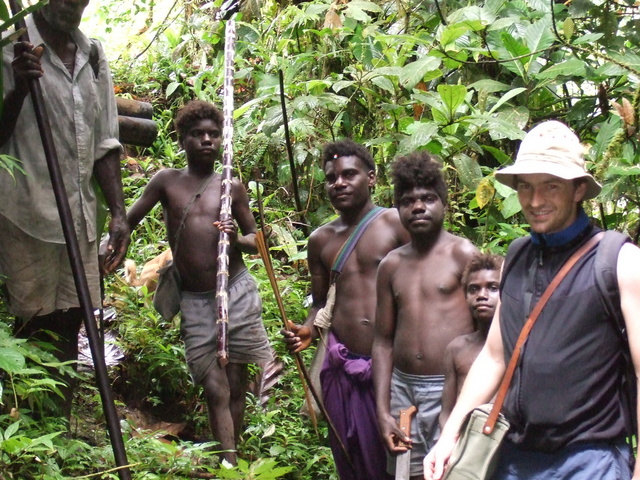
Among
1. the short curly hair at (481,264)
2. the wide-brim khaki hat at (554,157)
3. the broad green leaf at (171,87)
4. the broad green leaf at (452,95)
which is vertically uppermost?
the broad green leaf at (171,87)

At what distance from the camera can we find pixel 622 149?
199 inches

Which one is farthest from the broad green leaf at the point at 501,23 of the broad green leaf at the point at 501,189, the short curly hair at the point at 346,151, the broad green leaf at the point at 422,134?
the short curly hair at the point at 346,151

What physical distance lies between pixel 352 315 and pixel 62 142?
1699 mm

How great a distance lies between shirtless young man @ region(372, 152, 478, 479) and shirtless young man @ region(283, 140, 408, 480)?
0.93 ft

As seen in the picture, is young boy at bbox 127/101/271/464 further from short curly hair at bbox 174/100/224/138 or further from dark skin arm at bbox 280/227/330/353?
dark skin arm at bbox 280/227/330/353

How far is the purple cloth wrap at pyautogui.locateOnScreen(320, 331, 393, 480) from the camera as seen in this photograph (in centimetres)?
460

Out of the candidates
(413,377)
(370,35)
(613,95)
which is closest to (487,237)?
(613,95)

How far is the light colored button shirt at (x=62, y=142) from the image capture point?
4445 mm

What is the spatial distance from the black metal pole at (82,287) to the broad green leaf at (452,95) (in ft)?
7.86

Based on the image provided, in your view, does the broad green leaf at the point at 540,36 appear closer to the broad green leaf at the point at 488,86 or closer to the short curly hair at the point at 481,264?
the broad green leaf at the point at 488,86

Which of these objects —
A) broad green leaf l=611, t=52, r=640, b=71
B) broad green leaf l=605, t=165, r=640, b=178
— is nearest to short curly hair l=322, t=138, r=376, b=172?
broad green leaf l=605, t=165, r=640, b=178

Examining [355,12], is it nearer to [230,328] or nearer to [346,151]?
[346,151]

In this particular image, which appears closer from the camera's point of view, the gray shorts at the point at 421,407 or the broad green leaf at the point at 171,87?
the gray shorts at the point at 421,407

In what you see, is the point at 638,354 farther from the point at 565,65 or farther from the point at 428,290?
the point at 565,65
